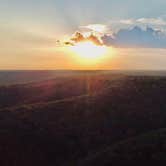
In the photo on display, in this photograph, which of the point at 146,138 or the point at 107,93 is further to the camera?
the point at 107,93

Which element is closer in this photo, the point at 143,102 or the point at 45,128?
the point at 45,128

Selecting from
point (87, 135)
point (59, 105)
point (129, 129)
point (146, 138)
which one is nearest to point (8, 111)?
point (59, 105)

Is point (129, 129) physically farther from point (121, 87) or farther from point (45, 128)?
point (121, 87)

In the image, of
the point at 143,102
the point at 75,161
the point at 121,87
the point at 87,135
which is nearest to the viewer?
the point at 75,161

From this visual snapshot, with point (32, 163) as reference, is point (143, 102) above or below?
above

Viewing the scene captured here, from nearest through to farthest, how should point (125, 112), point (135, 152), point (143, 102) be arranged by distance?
point (135, 152), point (125, 112), point (143, 102)

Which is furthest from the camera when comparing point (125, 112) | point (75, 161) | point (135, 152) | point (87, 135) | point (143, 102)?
point (143, 102)

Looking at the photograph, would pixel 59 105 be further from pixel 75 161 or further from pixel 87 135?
pixel 75 161

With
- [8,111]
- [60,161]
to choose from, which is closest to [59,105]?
[8,111]

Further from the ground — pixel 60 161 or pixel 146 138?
pixel 146 138
